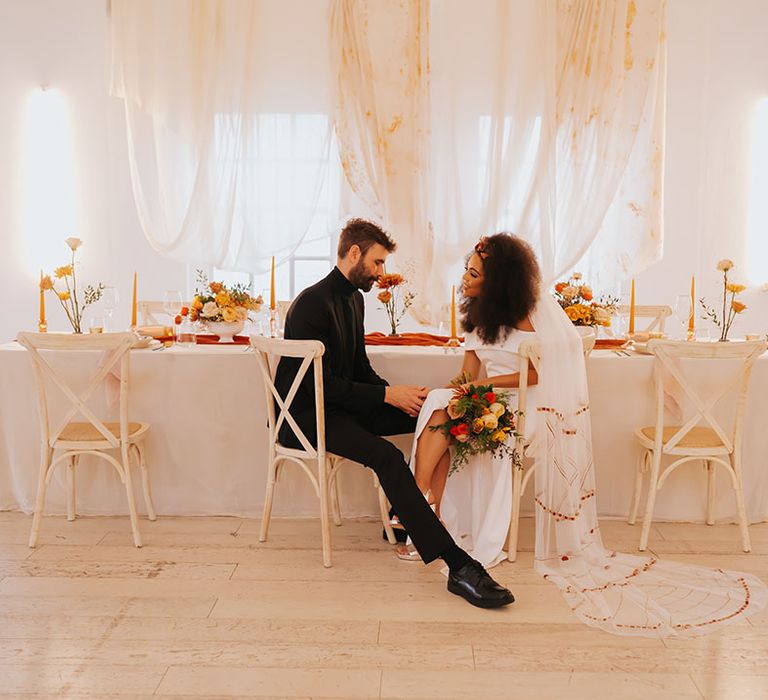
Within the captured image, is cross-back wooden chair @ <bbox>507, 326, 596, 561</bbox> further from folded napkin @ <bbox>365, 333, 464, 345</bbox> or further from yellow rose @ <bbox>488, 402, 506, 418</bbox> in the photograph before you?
folded napkin @ <bbox>365, 333, 464, 345</bbox>

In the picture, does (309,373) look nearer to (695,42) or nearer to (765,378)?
(765,378)

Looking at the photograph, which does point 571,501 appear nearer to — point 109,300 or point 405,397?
point 405,397

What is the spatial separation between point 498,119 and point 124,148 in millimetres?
2686

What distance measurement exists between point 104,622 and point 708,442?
7.82 ft

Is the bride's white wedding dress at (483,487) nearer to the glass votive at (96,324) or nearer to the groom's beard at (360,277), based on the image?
the groom's beard at (360,277)

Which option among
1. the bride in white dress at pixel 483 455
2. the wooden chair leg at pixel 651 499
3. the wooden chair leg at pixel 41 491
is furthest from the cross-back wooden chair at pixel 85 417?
the wooden chair leg at pixel 651 499

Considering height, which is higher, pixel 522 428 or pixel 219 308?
pixel 219 308

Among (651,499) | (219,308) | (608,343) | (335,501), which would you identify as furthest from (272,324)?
(651,499)

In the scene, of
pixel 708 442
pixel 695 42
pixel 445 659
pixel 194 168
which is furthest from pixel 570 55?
pixel 445 659

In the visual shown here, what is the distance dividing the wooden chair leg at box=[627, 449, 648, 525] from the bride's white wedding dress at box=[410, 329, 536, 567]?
664 millimetres

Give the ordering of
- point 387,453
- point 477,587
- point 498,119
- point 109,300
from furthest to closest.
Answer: point 498,119 → point 109,300 → point 387,453 → point 477,587

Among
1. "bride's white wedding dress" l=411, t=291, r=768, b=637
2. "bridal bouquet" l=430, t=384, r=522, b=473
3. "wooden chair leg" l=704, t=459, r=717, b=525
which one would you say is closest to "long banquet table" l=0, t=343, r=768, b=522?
"wooden chair leg" l=704, t=459, r=717, b=525

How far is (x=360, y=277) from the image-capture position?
141 inches

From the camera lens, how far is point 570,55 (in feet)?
18.8
